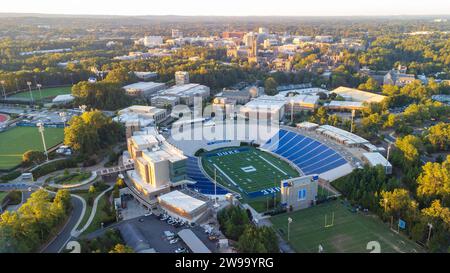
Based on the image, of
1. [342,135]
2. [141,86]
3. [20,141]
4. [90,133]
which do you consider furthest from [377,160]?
[141,86]

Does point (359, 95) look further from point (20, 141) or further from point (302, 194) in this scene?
point (20, 141)

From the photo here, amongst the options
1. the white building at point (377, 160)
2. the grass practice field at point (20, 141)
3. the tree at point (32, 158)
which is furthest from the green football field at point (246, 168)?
the grass practice field at point (20, 141)

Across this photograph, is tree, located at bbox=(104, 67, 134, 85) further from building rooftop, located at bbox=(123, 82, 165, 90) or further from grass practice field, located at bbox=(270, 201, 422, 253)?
grass practice field, located at bbox=(270, 201, 422, 253)

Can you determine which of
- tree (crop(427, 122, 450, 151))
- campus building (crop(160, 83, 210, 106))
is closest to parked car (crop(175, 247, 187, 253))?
tree (crop(427, 122, 450, 151))

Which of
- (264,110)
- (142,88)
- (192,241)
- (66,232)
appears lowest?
(66,232)

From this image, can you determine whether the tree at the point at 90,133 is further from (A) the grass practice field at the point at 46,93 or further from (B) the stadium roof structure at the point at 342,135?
(A) the grass practice field at the point at 46,93

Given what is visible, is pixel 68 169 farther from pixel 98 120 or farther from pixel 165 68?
pixel 165 68
